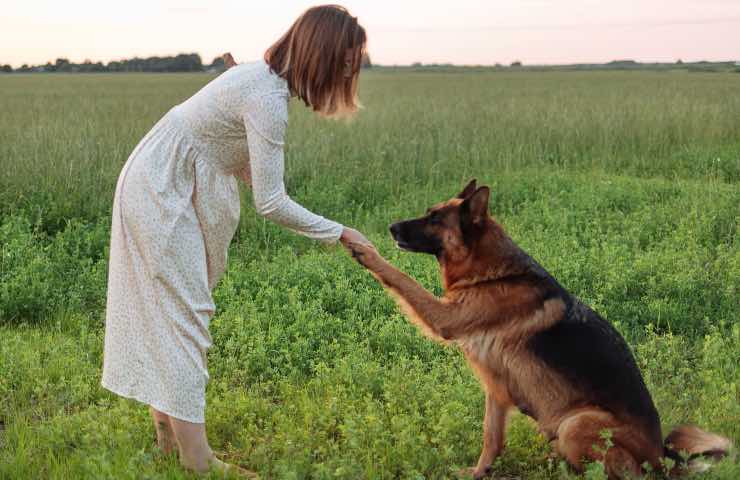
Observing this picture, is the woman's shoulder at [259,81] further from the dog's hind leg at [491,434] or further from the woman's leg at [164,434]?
the dog's hind leg at [491,434]

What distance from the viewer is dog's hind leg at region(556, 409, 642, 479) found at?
10.9 ft

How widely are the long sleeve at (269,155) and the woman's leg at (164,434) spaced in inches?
48.3

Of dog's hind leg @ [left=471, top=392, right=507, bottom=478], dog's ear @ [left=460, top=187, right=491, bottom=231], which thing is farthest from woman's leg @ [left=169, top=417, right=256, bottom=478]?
dog's ear @ [left=460, top=187, right=491, bottom=231]

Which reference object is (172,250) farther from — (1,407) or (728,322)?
(728,322)

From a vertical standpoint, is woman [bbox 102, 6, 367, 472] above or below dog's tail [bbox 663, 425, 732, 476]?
above

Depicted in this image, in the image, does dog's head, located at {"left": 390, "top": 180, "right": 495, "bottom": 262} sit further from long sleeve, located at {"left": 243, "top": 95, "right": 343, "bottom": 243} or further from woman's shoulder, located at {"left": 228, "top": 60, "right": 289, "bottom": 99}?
woman's shoulder, located at {"left": 228, "top": 60, "right": 289, "bottom": 99}

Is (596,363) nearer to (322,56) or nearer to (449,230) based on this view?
(449,230)

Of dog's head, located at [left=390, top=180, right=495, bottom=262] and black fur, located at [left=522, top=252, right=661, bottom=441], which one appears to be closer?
black fur, located at [left=522, top=252, right=661, bottom=441]

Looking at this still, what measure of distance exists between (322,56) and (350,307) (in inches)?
124

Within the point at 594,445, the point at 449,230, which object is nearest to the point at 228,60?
the point at 449,230

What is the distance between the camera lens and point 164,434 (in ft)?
12.5

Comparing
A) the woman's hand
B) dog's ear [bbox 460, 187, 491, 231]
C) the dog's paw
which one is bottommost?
the dog's paw

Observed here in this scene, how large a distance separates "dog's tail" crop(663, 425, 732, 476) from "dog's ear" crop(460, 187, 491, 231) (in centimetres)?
139

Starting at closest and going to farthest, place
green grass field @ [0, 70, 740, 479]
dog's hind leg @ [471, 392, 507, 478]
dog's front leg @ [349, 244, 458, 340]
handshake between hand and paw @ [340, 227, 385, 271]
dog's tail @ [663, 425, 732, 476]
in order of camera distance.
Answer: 1. dog's tail @ [663, 425, 732, 476]
2. handshake between hand and paw @ [340, 227, 385, 271]
3. dog's front leg @ [349, 244, 458, 340]
4. dog's hind leg @ [471, 392, 507, 478]
5. green grass field @ [0, 70, 740, 479]
